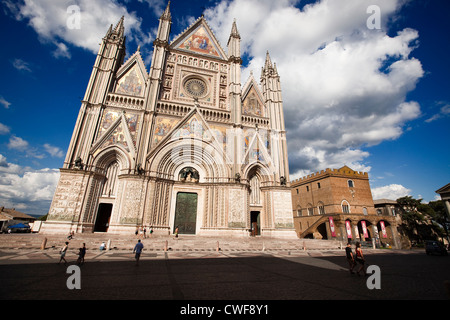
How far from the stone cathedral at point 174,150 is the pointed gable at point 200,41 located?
0.19 meters

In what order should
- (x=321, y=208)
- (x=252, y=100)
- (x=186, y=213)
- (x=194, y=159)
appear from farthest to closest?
(x=321, y=208), (x=252, y=100), (x=194, y=159), (x=186, y=213)

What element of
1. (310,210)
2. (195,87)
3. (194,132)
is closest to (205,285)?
(194,132)

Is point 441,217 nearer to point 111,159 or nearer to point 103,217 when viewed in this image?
point 103,217

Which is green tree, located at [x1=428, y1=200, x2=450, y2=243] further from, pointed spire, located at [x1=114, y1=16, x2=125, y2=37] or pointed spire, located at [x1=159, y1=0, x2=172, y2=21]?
pointed spire, located at [x1=114, y1=16, x2=125, y2=37]

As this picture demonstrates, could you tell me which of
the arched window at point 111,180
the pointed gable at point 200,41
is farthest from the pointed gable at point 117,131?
the pointed gable at point 200,41

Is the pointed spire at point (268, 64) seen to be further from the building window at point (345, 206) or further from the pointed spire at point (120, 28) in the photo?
the building window at point (345, 206)

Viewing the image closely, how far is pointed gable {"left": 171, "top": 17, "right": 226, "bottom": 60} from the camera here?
27.5 m

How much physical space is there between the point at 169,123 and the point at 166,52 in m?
9.79

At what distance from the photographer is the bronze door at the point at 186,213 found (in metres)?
20.9

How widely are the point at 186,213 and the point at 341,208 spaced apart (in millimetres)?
26954

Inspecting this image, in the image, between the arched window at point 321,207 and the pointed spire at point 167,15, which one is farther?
the arched window at point 321,207

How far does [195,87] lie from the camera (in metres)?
26.1

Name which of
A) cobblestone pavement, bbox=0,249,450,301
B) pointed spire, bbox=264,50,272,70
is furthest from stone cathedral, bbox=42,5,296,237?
cobblestone pavement, bbox=0,249,450,301
